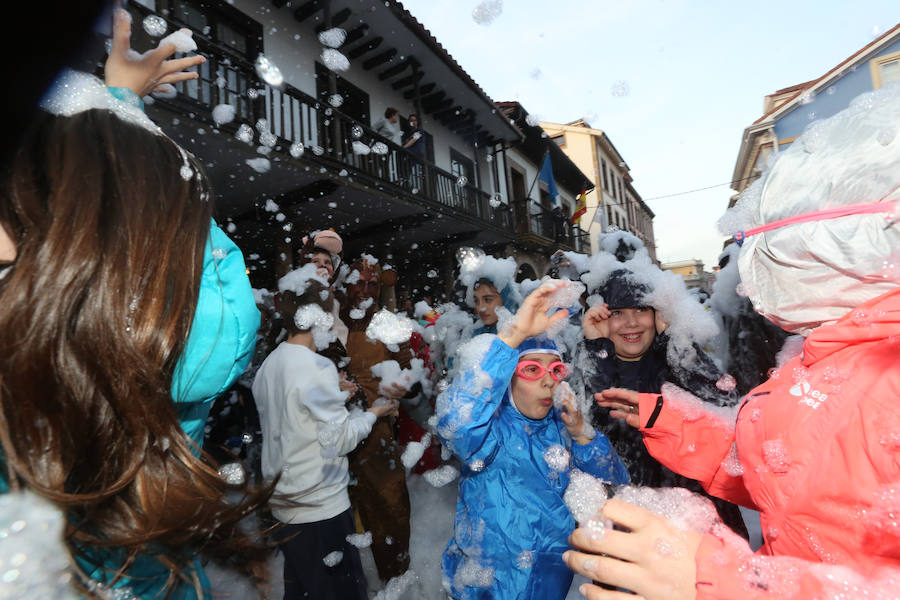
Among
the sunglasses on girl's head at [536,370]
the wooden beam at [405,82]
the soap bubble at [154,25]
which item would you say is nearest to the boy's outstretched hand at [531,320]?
the sunglasses on girl's head at [536,370]

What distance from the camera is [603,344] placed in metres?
2.62

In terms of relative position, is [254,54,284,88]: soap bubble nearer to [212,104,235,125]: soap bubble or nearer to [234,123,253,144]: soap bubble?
[212,104,235,125]: soap bubble

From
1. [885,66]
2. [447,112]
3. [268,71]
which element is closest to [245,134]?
[268,71]

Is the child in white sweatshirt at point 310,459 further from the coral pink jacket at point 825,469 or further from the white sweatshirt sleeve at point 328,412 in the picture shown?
the coral pink jacket at point 825,469

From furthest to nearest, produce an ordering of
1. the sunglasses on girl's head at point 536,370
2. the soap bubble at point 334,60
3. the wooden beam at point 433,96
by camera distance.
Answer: the wooden beam at point 433,96 < the soap bubble at point 334,60 < the sunglasses on girl's head at point 536,370

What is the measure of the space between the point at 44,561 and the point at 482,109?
422 inches

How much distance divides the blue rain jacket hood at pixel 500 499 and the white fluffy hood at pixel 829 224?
94cm

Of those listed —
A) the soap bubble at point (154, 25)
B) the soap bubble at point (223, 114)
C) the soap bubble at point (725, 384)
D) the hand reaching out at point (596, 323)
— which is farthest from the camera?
the soap bubble at point (223, 114)

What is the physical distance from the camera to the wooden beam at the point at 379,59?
26.3ft

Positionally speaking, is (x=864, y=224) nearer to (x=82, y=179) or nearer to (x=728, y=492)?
(x=728, y=492)

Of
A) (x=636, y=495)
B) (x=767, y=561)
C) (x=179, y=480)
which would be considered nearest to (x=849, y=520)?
(x=767, y=561)

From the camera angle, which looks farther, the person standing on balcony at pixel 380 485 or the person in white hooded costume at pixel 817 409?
the person standing on balcony at pixel 380 485

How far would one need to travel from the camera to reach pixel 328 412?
214 centimetres

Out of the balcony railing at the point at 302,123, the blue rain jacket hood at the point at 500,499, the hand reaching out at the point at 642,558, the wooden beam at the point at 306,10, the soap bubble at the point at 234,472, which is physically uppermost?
the wooden beam at the point at 306,10
